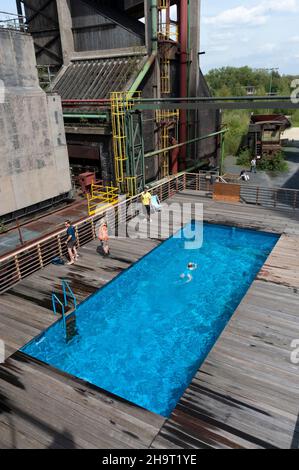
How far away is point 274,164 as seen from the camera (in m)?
38.5

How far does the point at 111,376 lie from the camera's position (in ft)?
28.7

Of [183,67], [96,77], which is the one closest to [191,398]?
[96,77]

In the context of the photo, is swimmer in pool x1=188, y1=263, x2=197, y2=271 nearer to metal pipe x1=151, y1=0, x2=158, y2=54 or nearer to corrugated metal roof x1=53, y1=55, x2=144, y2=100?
corrugated metal roof x1=53, y1=55, x2=144, y2=100

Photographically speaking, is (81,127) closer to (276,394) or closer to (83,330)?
(83,330)

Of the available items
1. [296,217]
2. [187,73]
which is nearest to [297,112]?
[187,73]

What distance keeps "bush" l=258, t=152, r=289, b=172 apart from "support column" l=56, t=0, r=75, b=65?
962 inches

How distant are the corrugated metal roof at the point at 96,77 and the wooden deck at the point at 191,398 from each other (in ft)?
51.0

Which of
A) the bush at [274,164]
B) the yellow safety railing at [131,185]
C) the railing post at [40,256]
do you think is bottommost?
the bush at [274,164]

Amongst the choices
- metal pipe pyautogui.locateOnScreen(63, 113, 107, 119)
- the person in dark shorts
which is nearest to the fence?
the person in dark shorts

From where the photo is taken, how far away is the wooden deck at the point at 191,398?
6422mm

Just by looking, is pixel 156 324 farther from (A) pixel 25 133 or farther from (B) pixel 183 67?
(B) pixel 183 67

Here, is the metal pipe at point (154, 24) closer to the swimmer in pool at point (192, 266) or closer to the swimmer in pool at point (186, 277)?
the swimmer in pool at point (192, 266)

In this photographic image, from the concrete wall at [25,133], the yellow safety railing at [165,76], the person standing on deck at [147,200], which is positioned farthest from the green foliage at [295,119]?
the concrete wall at [25,133]

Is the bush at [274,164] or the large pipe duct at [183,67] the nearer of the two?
the large pipe duct at [183,67]
